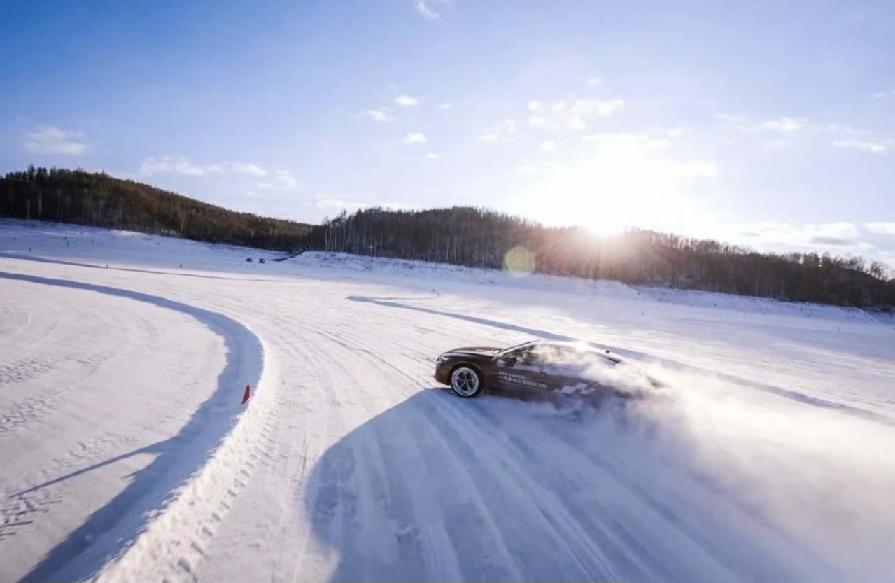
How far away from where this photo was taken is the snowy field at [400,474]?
13.1ft

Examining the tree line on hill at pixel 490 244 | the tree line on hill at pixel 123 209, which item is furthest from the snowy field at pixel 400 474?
the tree line on hill at pixel 123 209

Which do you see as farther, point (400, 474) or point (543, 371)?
point (543, 371)

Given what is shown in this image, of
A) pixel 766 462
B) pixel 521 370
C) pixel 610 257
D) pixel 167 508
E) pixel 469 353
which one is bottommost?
pixel 167 508

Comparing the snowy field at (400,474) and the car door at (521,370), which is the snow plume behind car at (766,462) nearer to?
the snowy field at (400,474)

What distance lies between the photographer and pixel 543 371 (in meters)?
8.18

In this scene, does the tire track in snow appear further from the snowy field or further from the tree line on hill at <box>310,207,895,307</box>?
the tree line on hill at <box>310,207,895,307</box>

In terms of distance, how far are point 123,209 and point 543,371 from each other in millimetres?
142446

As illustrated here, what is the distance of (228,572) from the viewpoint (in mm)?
3707

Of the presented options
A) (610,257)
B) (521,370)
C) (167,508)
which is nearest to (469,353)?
(521,370)

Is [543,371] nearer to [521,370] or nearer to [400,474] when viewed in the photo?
[521,370]

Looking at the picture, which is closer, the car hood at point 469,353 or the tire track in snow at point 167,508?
the tire track in snow at point 167,508

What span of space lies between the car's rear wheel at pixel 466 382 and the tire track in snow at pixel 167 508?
3504 millimetres

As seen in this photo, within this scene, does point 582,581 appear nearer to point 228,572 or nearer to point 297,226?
point 228,572

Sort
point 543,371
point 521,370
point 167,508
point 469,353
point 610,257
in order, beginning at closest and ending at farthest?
point 167,508 → point 543,371 → point 521,370 → point 469,353 → point 610,257
